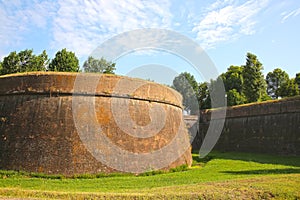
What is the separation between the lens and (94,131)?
435 inches

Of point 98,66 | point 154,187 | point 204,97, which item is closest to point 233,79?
point 204,97

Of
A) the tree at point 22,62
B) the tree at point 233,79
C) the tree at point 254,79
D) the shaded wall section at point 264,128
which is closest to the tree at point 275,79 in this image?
the tree at point 233,79

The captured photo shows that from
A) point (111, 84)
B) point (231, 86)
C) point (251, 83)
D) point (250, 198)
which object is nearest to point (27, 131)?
point (111, 84)

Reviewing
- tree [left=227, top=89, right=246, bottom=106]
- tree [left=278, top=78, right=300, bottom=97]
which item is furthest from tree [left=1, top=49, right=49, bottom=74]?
tree [left=278, top=78, right=300, bottom=97]

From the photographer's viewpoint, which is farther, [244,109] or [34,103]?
[244,109]

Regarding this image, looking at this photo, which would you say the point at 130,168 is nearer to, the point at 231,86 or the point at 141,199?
the point at 141,199

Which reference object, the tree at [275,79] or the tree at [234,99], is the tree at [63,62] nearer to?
the tree at [234,99]

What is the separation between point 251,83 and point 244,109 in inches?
385

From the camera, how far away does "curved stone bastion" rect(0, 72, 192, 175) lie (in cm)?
1045

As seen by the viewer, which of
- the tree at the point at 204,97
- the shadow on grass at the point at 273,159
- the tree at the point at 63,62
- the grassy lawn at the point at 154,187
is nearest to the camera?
the grassy lawn at the point at 154,187

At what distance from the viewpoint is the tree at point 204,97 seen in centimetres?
3835

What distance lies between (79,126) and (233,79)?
32.4 metres

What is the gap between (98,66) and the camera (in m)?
35.2

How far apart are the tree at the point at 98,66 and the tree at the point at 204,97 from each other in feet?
43.3
